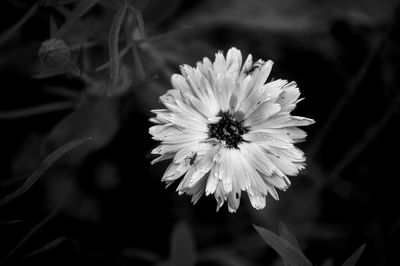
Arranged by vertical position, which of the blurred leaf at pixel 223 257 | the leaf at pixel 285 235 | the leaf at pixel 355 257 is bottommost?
the leaf at pixel 355 257

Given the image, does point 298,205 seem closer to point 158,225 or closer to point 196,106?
point 158,225

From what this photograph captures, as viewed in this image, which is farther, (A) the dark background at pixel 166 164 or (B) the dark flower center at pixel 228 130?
(A) the dark background at pixel 166 164

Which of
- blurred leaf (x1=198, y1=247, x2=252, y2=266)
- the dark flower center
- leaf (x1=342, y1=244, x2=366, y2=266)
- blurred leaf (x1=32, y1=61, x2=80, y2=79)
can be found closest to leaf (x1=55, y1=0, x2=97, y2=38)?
blurred leaf (x1=32, y1=61, x2=80, y2=79)

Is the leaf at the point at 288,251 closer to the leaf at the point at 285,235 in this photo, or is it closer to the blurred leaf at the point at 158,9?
the leaf at the point at 285,235

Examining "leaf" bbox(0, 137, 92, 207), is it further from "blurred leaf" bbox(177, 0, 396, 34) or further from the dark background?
"blurred leaf" bbox(177, 0, 396, 34)


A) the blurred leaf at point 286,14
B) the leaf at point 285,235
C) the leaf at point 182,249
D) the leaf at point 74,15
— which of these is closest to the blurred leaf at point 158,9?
the blurred leaf at point 286,14

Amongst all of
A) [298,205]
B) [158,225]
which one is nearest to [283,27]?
[298,205]
